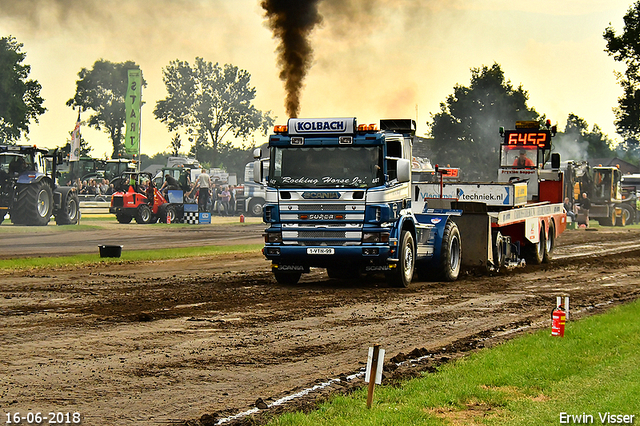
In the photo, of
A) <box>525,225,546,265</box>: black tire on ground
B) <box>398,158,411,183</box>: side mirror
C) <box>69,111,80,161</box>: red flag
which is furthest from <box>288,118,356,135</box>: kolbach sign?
<box>69,111,80,161</box>: red flag

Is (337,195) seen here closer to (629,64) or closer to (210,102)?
(629,64)

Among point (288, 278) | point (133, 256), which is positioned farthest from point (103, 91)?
point (288, 278)

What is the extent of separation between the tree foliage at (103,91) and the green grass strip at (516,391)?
3193 inches

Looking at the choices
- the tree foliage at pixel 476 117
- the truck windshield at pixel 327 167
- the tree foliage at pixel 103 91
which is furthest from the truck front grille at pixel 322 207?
the tree foliage at pixel 103 91

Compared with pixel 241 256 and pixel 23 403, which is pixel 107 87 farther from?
pixel 23 403

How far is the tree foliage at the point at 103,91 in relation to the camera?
86188 mm

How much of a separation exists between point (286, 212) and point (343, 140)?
167cm

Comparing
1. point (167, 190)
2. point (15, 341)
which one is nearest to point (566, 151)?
point (167, 190)

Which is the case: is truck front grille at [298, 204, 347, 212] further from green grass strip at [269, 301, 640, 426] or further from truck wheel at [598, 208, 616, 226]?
truck wheel at [598, 208, 616, 226]

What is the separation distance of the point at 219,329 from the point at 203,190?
34.3m

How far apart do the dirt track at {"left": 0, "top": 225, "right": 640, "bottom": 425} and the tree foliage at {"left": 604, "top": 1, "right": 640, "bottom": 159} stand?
109 feet

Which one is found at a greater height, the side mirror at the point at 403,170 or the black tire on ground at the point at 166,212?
the side mirror at the point at 403,170

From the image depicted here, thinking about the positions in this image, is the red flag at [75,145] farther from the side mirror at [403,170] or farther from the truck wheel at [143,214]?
the side mirror at [403,170]

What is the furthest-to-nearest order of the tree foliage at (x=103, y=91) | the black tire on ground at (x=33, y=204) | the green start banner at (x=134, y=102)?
the tree foliage at (x=103, y=91) → the green start banner at (x=134, y=102) → the black tire on ground at (x=33, y=204)
